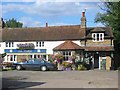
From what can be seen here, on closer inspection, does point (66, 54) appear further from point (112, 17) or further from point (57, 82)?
point (57, 82)

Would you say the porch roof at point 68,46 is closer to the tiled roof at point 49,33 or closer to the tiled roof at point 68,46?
the tiled roof at point 68,46

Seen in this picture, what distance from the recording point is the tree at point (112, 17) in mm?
49772

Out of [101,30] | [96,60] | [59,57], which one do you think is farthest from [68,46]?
[101,30]

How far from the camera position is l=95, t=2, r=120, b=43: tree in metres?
49.8

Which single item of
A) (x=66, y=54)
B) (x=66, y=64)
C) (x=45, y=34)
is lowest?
(x=66, y=64)

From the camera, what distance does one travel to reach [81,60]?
163 ft

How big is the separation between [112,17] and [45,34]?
478 inches

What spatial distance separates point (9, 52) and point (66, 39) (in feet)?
35.0

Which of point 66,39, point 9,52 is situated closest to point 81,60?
point 66,39

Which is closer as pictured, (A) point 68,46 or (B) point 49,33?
(A) point 68,46

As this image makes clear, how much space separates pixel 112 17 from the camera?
50438 millimetres

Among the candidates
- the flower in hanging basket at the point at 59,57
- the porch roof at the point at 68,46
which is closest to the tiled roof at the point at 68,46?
the porch roof at the point at 68,46

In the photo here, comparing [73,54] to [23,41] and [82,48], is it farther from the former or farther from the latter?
[23,41]

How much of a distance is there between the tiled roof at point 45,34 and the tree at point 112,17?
4.34 m
